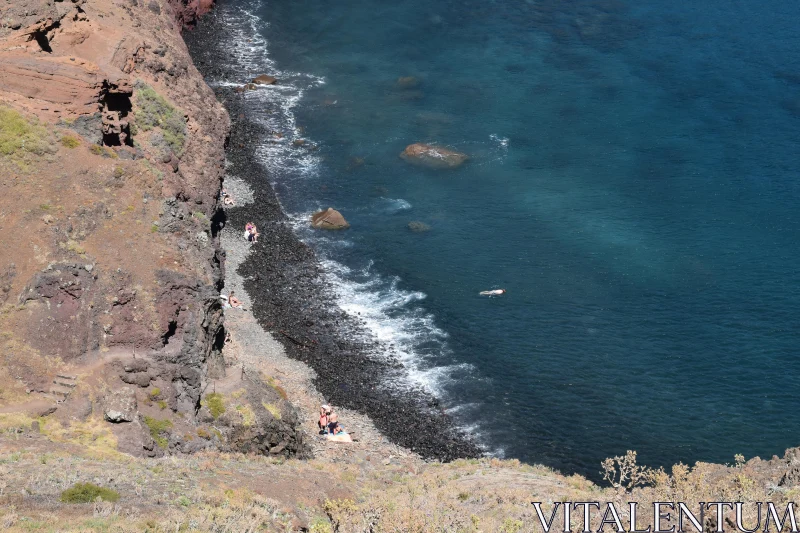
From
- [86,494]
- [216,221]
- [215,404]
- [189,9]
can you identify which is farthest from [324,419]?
[189,9]

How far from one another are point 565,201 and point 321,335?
28.1 metres

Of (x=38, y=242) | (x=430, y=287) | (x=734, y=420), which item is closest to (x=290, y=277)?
(x=430, y=287)

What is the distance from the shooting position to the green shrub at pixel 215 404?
44281 mm

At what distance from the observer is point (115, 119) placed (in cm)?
5125

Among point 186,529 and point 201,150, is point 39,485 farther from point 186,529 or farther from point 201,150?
point 201,150

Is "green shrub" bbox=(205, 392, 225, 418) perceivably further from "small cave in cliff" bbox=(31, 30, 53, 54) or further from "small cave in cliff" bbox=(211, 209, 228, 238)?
"small cave in cliff" bbox=(31, 30, 53, 54)

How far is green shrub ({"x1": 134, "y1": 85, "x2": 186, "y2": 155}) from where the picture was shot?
5719cm

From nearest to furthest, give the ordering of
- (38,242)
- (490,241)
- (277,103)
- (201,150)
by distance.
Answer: (38,242) → (201,150) → (490,241) → (277,103)

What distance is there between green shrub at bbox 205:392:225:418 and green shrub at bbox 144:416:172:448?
10.9 ft

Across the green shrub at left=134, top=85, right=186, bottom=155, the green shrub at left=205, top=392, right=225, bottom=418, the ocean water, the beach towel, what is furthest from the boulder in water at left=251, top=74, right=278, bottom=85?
the green shrub at left=205, top=392, right=225, bottom=418

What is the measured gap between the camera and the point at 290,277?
2635 inches

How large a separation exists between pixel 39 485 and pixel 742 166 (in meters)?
69.1

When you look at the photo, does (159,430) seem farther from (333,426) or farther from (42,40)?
(42,40)

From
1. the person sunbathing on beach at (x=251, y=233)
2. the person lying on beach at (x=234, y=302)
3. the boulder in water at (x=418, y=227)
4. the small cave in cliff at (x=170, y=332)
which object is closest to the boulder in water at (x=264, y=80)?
the person sunbathing on beach at (x=251, y=233)
